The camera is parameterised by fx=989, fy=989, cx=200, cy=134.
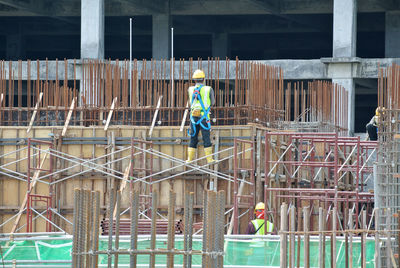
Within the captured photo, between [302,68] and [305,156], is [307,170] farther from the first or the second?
[302,68]

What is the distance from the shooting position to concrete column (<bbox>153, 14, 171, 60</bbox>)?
37700 mm

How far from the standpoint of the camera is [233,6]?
38.4 metres

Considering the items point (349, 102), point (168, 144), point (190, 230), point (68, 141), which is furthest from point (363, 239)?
point (349, 102)

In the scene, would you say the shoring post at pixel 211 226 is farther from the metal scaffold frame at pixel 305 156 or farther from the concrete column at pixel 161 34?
the concrete column at pixel 161 34

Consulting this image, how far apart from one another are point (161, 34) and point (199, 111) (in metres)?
15.4

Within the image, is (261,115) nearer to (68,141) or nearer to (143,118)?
(143,118)

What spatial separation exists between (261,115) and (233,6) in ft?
46.6

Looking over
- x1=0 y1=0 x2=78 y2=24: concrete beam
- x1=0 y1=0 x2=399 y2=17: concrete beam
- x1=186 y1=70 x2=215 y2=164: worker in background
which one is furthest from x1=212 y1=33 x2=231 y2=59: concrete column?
x1=186 y1=70 x2=215 y2=164: worker in background

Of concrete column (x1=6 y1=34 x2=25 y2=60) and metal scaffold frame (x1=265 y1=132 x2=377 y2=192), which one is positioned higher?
concrete column (x1=6 y1=34 x2=25 y2=60)

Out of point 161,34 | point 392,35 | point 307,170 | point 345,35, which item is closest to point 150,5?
point 161,34

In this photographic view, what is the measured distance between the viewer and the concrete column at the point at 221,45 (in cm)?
4122

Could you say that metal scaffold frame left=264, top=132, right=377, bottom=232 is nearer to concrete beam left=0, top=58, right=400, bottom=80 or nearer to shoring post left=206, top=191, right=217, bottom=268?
concrete beam left=0, top=58, right=400, bottom=80

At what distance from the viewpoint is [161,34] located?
124 feet

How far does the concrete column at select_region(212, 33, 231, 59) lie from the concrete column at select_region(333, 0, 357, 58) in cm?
864
